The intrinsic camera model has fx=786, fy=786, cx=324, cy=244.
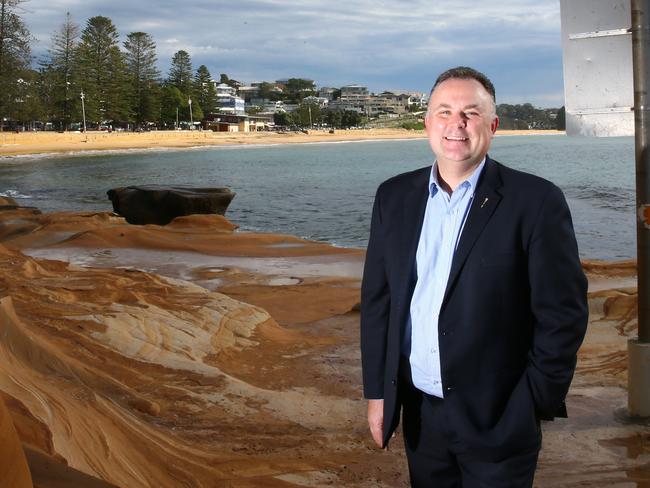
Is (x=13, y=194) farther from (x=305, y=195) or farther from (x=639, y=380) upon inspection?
(x=639, y=380)

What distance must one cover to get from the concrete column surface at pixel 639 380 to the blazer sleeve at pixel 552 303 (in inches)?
97.4

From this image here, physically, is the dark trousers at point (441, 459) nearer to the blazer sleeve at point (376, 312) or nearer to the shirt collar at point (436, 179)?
the blazer sleeve at point (376, 312)

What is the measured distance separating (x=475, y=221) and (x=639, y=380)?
2.68 m

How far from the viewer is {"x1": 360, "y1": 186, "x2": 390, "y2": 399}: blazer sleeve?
237cm

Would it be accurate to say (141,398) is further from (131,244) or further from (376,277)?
(131,244)

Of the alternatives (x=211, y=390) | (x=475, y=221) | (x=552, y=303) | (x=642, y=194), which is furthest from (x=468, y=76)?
(x=211, y=390)

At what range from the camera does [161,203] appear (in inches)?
683

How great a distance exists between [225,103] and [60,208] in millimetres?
134078

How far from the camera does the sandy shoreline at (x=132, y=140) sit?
67.2 metres

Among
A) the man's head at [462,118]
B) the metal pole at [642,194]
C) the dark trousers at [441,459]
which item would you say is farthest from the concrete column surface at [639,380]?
the man's head at [462,118]

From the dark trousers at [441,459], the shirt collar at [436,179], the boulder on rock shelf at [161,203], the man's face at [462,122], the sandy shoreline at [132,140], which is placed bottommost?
the dark trousers at [441,459]

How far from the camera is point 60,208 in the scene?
2397cm

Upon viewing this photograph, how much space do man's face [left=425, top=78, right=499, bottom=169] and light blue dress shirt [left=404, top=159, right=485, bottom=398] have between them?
0.19ft

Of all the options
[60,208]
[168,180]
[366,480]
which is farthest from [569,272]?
[168,180]
